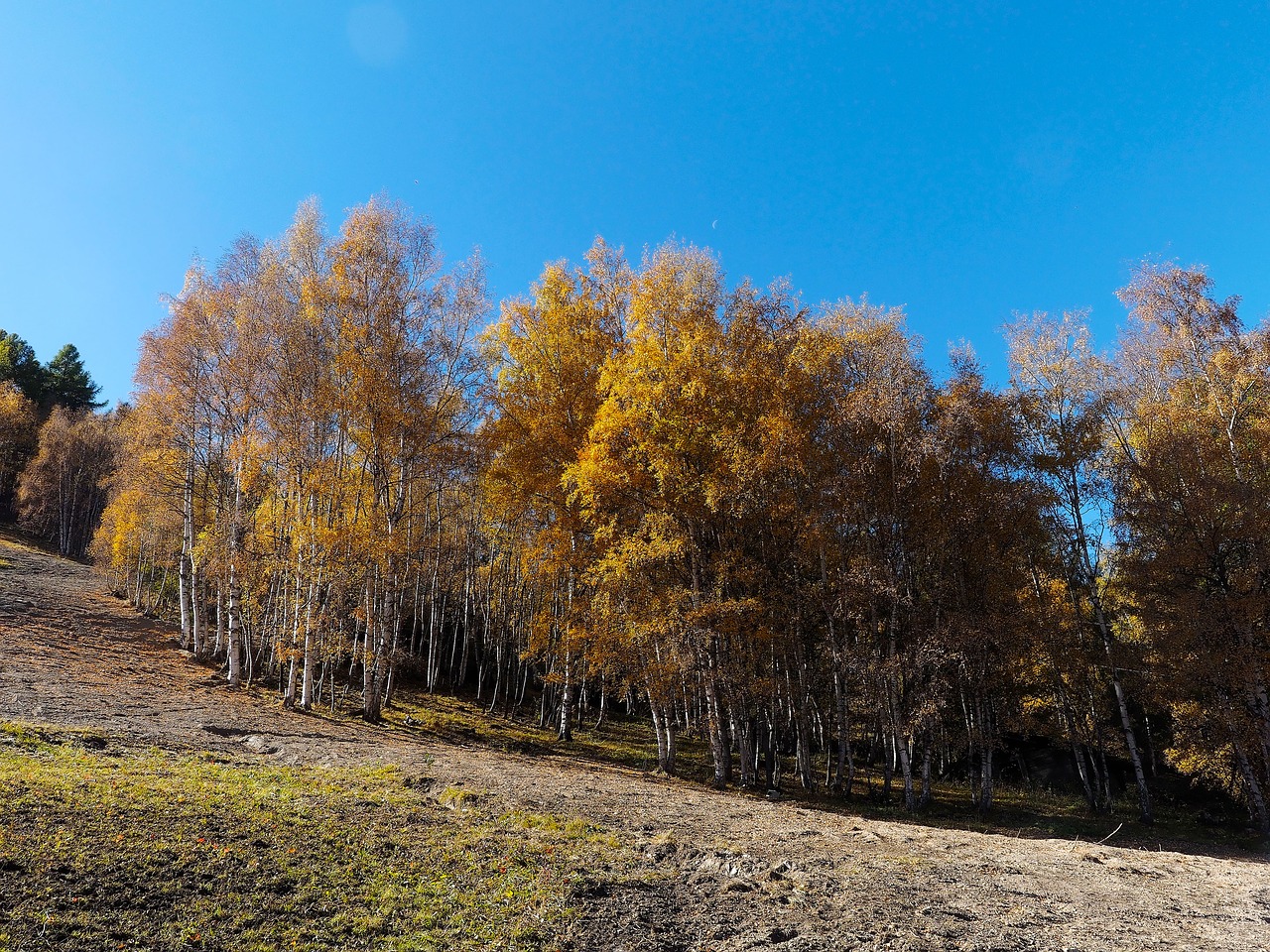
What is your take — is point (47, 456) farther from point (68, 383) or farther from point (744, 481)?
point (744, 481)

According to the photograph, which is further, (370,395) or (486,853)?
(370,395)

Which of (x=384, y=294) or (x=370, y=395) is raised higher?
(x=384, y=294)

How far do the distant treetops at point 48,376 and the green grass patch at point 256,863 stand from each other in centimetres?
6652

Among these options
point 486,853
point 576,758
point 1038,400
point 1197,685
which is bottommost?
point 576,758

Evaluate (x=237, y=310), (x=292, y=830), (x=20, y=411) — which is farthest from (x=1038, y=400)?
(x=20, y=411)

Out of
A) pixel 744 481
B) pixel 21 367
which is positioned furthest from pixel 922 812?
pixel 21 367

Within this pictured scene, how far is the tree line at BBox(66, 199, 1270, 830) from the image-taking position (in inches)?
627

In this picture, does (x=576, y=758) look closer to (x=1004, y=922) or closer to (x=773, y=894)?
(x=773, y=894)

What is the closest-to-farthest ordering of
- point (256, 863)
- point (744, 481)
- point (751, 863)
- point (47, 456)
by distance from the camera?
1. point (256, 863)
2. point (751, 863)
3. point (744, 481)
4. point (47, 456)

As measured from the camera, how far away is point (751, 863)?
7887 millimetres

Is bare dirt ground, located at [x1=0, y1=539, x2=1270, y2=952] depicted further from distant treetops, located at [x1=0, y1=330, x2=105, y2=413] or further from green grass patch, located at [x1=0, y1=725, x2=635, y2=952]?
distant treetops, located at [x1=0, y1=330, x2=105, y2=413]

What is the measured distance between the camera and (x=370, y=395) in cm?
1831

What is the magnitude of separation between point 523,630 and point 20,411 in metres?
50.1

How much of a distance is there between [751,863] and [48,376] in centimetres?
8073
